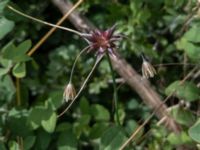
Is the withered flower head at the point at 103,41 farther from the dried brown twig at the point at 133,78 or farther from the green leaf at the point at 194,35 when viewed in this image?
the dried brown twig at the point at 133,78

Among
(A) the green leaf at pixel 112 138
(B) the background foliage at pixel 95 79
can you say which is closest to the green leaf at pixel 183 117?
(B) the background foliage at pixel 95 79

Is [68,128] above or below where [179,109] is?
above

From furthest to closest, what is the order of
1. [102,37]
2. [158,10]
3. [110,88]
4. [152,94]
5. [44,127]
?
[110,88] → [158,10] → [152,94] → [44,127] → [102,37]

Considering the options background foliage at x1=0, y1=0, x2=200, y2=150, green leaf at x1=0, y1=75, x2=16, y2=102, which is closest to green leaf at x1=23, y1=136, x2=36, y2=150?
background foliage at x1=0, y1=0, x2=200, y2=150

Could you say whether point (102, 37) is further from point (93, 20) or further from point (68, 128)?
point (93, 20)

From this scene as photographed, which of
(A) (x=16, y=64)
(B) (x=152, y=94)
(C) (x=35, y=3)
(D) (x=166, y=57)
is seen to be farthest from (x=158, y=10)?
(A) (x=16, y=64)

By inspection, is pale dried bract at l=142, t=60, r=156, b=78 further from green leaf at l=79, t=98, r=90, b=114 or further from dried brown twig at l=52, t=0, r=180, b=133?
dried brown twig at l=52, t=0, r=180, b=133
